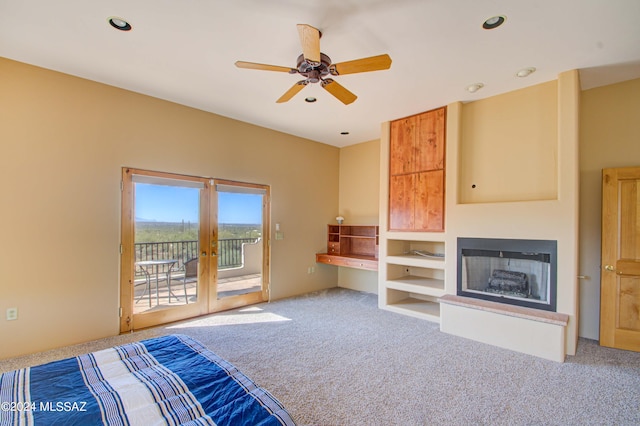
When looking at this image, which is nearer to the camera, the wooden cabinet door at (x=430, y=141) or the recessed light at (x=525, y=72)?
the recessed light at (x=525, y=72)

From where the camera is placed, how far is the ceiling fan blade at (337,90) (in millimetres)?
2820

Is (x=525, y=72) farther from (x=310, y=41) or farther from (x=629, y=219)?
(x=310, y=41)

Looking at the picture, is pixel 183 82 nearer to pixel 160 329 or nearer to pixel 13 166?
pixel 13 166

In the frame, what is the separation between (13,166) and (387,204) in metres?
4.80

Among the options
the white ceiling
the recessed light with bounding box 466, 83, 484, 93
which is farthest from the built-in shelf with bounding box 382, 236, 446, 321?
the white ceiling

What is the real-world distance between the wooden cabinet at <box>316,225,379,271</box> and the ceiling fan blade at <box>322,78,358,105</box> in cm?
307

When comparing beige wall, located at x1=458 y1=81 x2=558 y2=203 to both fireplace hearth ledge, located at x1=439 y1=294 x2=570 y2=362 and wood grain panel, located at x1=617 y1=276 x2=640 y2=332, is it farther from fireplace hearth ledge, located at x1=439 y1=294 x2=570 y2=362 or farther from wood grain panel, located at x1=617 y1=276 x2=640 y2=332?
fireplace hearth ledge, located at x1=439 y1=294 x2=570 y2=362

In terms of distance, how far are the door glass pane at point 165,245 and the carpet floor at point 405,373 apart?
17.7 inches

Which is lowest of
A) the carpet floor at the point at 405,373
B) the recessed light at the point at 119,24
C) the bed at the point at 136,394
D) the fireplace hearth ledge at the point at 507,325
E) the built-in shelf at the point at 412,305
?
the carpet floor at the point at 405,373

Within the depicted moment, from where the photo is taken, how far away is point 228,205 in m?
4.83

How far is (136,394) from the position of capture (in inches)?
57.7

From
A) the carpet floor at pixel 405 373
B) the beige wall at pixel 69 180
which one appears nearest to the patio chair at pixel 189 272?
the carpet floor at pixel 405 373

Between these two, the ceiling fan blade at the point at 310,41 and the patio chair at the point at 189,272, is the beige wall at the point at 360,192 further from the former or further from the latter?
the ceiling fan blade at the point at 310,41

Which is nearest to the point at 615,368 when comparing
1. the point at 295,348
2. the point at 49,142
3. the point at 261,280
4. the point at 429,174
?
the point at 429,174
